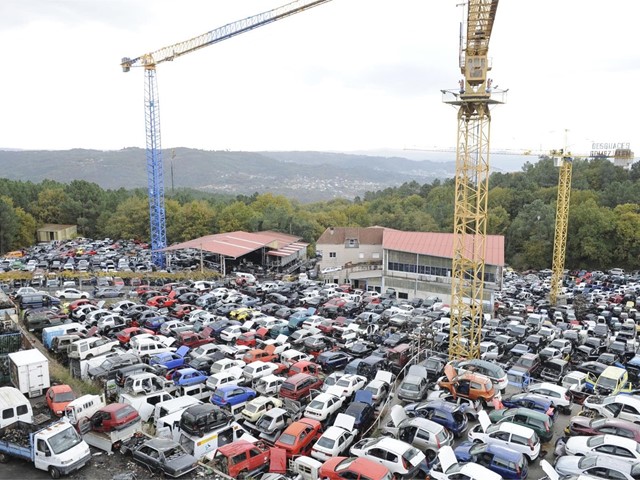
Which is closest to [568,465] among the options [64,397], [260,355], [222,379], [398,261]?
[222,379]

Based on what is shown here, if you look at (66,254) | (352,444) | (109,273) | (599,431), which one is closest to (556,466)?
(599,431)

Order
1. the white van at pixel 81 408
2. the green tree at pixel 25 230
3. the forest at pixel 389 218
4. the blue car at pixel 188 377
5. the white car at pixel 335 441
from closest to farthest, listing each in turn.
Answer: the white car at pixel 335 441 → the white van at pixel 81 408 → the blue car at pixel 188 377 → the forest at pixel 389 218 → the green tree at pixel 25 230

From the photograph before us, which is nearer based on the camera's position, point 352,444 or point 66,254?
point 352,444

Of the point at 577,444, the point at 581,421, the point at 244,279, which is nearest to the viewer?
the point at 577,444

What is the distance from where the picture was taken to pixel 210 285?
29.4 meters

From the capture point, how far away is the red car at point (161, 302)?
24388mm

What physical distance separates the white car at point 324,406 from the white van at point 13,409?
634 centimetres

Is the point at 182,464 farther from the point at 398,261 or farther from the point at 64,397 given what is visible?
the point at 398,261

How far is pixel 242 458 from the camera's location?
382 inches

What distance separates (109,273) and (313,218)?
30.0 meters

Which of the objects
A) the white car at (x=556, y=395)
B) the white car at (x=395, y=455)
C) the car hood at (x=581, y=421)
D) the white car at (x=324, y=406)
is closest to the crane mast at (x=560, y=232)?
the white car at (x=556, y=395)

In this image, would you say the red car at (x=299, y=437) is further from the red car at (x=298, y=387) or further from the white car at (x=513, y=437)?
the white car at (x=513, y=437)

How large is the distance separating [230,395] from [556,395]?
28.6ft

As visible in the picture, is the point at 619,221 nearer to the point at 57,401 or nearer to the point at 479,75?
the point at 479,75
